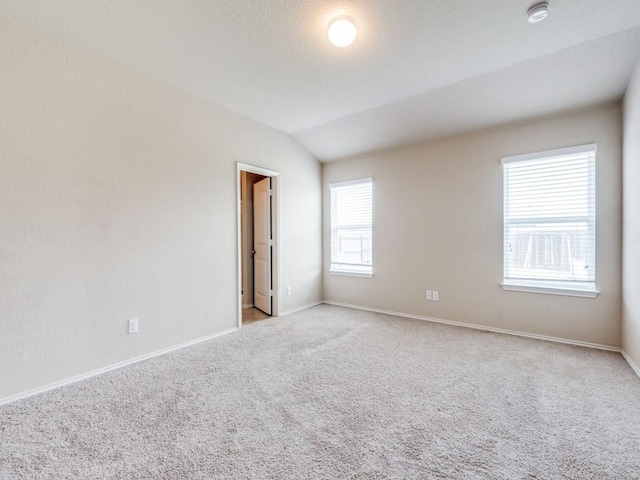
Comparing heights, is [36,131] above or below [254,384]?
above

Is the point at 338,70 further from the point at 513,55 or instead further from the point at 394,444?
the point at 394,444

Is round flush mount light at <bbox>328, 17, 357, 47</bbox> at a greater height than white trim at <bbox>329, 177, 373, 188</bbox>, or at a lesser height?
greater

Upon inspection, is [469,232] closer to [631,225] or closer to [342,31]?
[631,225]

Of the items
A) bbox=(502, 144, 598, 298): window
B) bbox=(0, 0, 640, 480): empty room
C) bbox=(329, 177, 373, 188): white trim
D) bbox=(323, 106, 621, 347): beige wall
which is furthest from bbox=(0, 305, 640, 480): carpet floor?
bbox=(329, 177, 373, 188): white trim

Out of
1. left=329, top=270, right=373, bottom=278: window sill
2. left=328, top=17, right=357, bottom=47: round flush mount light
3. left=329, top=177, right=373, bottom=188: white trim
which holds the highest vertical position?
left=328, top=17, right=357, bottom=47: round flush mount light

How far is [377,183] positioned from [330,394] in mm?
3241

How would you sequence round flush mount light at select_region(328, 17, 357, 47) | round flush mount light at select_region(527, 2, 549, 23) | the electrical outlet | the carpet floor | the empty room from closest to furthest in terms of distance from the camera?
the carpet floor
the empty room
round flush mount light at select_region(527, 2, 549, 23)
round flush mount light at select_region(328, 17, 357, 47)
the electrical outlet

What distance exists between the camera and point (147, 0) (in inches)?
77.0

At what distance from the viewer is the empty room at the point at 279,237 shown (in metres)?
1.72

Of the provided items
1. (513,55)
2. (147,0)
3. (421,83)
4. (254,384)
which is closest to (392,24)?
(421,83)

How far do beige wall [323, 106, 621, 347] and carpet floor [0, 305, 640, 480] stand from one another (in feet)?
1.57

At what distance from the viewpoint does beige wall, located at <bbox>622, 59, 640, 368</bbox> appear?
96.0 inches

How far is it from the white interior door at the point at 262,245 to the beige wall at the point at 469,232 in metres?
1.15

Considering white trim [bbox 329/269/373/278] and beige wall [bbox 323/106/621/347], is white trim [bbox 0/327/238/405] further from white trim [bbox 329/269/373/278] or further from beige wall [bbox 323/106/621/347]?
beige wall [bbox 323/106/621/347]
